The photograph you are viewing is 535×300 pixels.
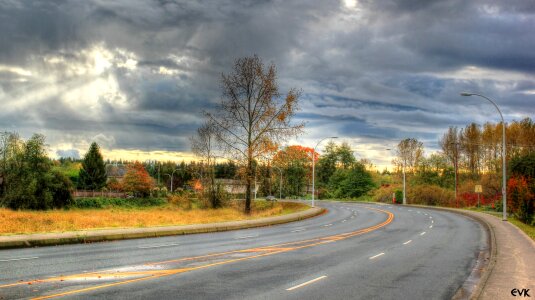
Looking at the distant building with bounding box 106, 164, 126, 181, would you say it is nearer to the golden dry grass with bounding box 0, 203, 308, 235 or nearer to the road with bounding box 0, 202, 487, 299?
the golden dry grass with bounding box 0, 203, 308, 235

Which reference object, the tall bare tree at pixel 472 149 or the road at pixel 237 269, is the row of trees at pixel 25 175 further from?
the tall bare tree at pixel 472 149

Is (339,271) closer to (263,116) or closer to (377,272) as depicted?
(377,272)

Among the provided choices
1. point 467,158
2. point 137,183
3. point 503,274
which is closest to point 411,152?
point 467,158

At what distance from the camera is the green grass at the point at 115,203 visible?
255ft

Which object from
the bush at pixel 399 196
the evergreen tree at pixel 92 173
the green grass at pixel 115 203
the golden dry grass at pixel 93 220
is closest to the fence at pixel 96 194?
the green grass at pixel 115 203

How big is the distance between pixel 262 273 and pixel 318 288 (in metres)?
2.39

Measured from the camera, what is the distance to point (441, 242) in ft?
78.6

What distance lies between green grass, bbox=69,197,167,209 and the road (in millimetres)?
59075

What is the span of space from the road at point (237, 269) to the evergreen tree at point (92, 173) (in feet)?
297

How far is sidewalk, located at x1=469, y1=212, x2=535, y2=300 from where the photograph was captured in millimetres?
11266

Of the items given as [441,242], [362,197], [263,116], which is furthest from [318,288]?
[362,197]

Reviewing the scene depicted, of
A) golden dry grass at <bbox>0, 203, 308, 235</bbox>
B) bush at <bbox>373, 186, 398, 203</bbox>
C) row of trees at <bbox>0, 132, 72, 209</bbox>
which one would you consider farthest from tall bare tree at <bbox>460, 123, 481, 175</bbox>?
row of trees at <bbox>0, 132, 72, 209</bbox>

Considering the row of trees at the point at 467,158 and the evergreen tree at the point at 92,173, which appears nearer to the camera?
the row of trees at the point at 467,158

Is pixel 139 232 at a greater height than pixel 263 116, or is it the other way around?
pixel 263 116
